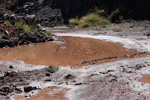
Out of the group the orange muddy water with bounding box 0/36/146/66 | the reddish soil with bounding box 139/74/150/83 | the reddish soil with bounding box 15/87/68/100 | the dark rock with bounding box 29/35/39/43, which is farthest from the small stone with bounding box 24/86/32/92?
the dark rock with bounding box 29/35/39/43

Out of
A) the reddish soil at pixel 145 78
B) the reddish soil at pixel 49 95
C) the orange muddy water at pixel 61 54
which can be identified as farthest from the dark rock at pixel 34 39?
the reddish soil at pixel 145 78

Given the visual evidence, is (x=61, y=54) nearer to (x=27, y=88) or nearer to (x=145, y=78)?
(x=27, y=88)

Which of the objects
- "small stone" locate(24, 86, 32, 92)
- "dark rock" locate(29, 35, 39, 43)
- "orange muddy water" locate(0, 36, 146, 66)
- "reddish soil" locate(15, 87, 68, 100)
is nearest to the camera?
"reddish soil" locate(15, 87, 68, 100)

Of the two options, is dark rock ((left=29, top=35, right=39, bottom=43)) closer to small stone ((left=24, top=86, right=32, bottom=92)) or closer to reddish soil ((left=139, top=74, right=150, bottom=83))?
small stone ((left=24, top=86, right=32, bottom=92))

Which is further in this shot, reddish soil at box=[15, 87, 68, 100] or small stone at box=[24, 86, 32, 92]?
small stone at box=[24, 86, 32, 92]

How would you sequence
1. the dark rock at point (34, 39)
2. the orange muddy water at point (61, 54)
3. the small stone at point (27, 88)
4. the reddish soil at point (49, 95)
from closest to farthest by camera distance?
the reddish soil at point (49, 95)
the small stone at point (27, 88)
the orange muddy water at point (61, 54)
the dark rock at point (34, 39)

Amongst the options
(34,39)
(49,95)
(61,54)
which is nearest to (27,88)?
(49,95)

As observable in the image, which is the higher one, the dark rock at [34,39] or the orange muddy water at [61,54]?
the dark rock at [34,39]

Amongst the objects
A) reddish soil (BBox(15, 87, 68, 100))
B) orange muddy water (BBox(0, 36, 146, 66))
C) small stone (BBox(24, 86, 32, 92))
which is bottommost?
orange muddy water (BBox(0, 36, 146, 66))

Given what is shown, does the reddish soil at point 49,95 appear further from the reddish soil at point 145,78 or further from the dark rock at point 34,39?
the dark rock at point 34,39

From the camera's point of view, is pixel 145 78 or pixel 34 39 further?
pixel 34 39

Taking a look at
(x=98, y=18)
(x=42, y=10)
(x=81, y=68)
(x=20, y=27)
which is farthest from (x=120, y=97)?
(x=42, y=10)

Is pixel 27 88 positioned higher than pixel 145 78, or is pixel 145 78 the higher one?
pixel 27 88

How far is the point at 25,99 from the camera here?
5367mm
